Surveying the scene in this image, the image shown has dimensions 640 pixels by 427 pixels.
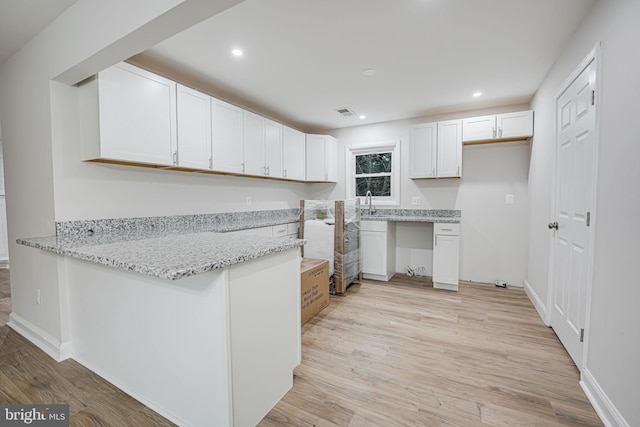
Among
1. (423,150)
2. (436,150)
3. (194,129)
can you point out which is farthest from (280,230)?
(436,150)

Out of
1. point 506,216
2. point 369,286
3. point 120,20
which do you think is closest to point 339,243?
point 369,286

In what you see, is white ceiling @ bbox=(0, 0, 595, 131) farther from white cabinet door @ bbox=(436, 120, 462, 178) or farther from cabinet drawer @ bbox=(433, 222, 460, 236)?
cabinet drawer @ bbox=(433, 222, 460, 236)

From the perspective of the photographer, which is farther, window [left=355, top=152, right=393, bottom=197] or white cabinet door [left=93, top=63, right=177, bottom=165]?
window [left=355, top=152, right=393, bottom=197]

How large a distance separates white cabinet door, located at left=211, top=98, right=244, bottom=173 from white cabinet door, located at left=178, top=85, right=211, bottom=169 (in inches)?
3.1

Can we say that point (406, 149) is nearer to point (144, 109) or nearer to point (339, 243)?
point (339, 243)

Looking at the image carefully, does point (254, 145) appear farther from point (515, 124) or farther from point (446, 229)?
point (515, 124)

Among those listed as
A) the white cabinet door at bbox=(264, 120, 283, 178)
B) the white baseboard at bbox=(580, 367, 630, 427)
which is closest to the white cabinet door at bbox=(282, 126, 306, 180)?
the white cabinet door at bbox=(264, 120, 283, 178)

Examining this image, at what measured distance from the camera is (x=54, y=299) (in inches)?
77.7

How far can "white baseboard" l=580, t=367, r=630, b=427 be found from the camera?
132cm

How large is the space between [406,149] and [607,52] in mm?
2728

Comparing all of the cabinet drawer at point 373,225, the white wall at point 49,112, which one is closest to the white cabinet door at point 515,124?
the cabinet drawer at point 373,225

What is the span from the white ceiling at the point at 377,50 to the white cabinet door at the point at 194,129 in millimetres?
256

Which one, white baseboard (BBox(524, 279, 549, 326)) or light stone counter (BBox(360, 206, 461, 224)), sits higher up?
light stone counter (BBox(360, 206, 461, 224))

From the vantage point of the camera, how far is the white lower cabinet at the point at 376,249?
153 inches
